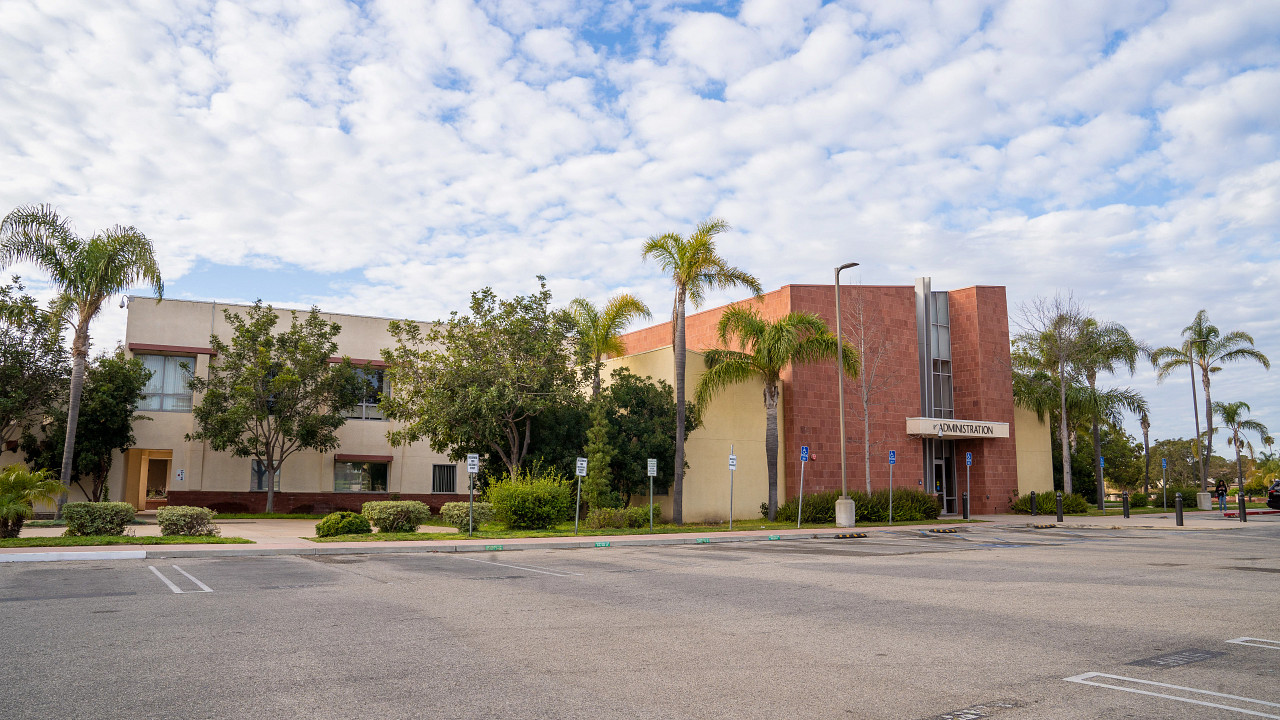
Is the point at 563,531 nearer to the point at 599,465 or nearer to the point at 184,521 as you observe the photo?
the point at 599,465

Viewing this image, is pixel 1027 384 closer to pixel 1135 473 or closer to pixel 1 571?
pixel 1135 473

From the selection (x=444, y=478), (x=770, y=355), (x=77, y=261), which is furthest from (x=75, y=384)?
(x=770, y=355)

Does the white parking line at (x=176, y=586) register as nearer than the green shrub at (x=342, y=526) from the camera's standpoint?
Yes

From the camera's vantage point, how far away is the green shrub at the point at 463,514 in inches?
970

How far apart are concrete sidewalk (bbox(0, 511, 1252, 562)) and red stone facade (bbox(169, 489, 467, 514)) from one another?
8.37 ft

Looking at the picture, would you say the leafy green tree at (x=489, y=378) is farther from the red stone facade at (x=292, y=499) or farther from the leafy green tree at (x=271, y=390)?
the red stone facade at (x=292, y=499)

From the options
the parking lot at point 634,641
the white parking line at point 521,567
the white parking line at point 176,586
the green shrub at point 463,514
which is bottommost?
the white parking line at point 521,567

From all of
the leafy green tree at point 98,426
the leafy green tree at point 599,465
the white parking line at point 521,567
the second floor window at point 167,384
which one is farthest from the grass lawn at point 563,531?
the second floor window at point 167,384

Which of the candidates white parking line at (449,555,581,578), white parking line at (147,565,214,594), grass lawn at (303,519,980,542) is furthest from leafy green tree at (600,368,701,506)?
white parking line at (147,565,214,594)

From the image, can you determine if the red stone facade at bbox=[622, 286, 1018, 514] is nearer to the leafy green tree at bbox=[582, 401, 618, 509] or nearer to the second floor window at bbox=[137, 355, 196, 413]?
the leafy green tree at bbox=[582, 401, 618, 509]

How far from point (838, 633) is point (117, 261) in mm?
24114

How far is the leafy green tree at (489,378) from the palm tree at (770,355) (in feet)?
18.1

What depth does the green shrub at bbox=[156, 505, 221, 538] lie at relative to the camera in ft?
65.7

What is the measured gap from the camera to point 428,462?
38312 millimetres
